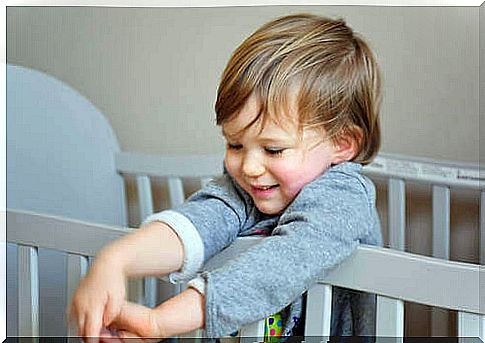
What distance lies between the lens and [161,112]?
0.99 metres

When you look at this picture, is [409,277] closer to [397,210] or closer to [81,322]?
[81,322]

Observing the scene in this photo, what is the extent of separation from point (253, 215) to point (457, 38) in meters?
0.29

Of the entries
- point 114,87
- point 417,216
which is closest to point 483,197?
point 417,216

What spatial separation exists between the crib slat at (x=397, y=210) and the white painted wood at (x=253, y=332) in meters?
0.36

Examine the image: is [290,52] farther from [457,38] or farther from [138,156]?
[138,156]

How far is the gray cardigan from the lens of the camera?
602mm

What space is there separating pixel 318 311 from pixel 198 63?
375 mm

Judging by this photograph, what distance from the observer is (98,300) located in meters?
0.59

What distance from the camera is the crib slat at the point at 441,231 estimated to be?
93 cm

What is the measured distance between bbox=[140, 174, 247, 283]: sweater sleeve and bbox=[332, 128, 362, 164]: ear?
0.08 meters

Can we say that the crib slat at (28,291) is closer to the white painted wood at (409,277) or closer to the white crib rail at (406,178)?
the white painted wood at (409,277)

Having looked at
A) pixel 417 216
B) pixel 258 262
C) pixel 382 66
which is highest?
pixel 382 66

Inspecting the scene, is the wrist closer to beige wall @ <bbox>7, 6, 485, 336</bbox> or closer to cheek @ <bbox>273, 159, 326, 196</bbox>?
cheek @ <bbox>273, 159, 326, 196</bbox>

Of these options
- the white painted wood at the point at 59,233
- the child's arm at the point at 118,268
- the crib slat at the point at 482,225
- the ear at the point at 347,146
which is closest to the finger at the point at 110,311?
the child's arm at the point at 118,268
